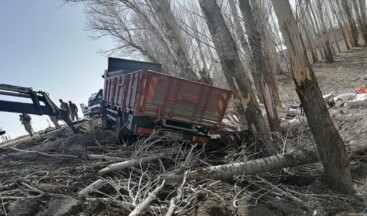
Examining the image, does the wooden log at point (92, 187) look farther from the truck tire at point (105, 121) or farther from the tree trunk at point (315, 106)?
the truck tire at point (105, 121)

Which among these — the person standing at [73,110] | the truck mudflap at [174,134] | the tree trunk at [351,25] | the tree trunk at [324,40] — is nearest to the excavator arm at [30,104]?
the truck mudflap at [174,134]

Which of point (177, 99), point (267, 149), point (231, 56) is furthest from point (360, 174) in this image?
point (177, 99)

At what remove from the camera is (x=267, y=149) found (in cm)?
609

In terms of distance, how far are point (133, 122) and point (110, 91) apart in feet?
9.07

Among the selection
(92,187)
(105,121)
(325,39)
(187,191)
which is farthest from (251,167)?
(325,39)

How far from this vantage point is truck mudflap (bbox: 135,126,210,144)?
22.0ft

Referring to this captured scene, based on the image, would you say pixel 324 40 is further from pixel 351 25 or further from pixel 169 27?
pixel 169 27

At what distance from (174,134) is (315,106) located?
3049 millimetres

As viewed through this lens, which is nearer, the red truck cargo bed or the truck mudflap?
the red truck cargo bed

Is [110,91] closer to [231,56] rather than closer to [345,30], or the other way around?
[231,56]

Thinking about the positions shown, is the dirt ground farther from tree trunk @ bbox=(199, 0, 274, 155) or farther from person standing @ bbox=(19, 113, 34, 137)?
person standing @ bbox=(19, 113, 34, 137)

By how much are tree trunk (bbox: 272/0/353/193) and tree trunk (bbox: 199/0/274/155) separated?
1.71 m

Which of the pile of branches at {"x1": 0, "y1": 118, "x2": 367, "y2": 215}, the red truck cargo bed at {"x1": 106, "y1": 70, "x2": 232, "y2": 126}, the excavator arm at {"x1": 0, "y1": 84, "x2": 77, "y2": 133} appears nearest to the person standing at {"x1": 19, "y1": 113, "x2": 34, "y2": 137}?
the excavator arm at {"x1": 0, "y1": 84, "x2": 77, "y2": 133}

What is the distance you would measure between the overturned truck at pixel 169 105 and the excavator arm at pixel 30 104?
3714mm
